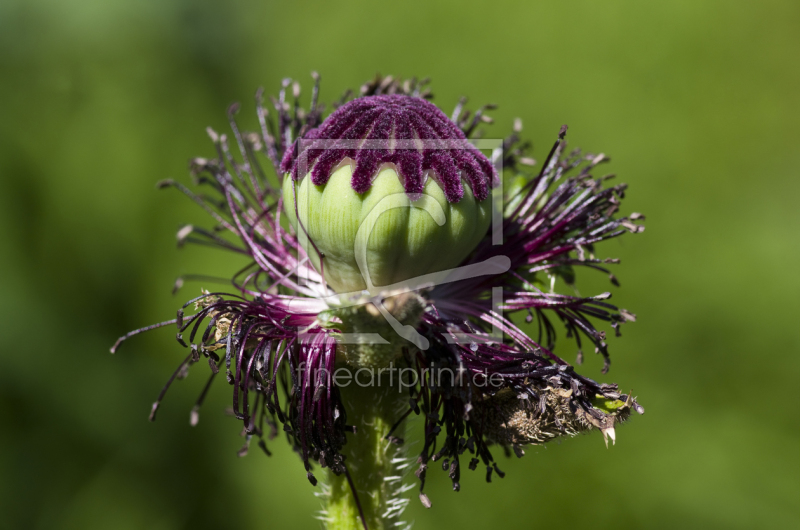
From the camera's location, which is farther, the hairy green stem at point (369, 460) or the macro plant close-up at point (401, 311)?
the hairy green stem at point (369, 460)

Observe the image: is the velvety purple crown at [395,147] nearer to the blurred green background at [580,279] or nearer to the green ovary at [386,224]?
the green ovary at [386,224]

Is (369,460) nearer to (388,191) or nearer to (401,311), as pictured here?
(401,311)

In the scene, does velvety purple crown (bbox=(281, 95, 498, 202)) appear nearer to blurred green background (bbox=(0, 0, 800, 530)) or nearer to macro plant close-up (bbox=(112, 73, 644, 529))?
macro plant close-up (bbox=(112, 73, 644, 529))

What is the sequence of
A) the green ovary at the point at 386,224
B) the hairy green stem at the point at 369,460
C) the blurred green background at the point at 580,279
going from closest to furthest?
1. the green ovary at the point at 386,224
2. the hairy green stem at the point at 369,460
3. the blurred green background at the point at 580,279

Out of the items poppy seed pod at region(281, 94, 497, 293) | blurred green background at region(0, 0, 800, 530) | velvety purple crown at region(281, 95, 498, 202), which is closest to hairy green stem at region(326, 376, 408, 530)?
poppy seed pod at region(281, 94, 497, 293)

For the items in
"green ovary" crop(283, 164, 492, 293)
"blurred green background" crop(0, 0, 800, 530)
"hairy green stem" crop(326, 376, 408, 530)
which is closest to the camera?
"green ovary" crop(283, 164, 492, 293)

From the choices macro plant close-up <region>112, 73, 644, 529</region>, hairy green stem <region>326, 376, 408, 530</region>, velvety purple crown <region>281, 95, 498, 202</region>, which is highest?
velvety purple crown <region>281, 95, 498, 202</region>

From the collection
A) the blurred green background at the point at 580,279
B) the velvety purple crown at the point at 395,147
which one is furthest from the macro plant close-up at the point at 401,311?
the blurred green background at the point at 580,279
